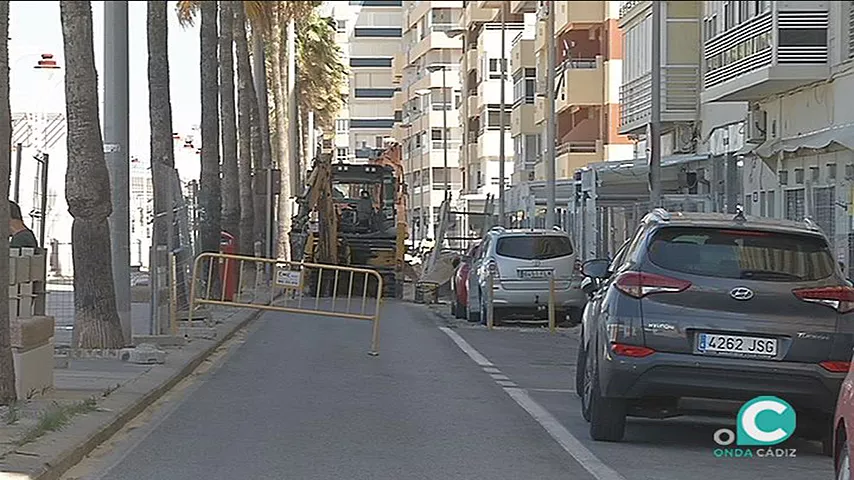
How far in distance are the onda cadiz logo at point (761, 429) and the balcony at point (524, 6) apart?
2350 inches

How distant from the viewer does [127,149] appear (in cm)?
1962

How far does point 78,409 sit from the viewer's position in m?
12.9

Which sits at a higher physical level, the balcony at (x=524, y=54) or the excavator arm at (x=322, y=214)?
the balcony at (x=524, y=54)

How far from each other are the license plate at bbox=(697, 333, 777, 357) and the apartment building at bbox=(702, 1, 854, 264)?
43.2 feet

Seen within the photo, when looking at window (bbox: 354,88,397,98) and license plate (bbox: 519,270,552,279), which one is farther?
window (bbox: 354,88,397,98)

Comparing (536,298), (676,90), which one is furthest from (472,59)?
(536,298)

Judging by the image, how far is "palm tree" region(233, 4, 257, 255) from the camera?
135 ft

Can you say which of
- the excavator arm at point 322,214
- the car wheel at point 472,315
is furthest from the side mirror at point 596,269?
the excavator arm at point 322,214

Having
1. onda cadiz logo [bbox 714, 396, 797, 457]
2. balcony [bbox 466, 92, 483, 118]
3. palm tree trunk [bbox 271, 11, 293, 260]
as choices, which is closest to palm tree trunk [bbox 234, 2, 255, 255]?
palm tree trunk [bbox 271, 11, 293, 260]

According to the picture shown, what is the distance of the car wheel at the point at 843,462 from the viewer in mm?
8344

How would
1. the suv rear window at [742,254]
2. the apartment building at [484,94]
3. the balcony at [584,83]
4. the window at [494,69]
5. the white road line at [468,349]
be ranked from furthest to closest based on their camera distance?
the window at [494,69] < the apartment building at [484,94] < the balcony at [584,83] < the white road line at [468,349] < the suv rear window at [742,254]

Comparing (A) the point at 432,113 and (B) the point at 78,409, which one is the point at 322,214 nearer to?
(B) the point at 78,409

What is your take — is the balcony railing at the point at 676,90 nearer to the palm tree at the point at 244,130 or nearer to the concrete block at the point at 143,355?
the palm tree at the point at 244,130

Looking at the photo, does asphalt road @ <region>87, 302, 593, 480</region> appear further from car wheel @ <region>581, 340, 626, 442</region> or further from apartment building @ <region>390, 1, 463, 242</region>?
apartment building @ <region>390, 1, 463, 242</region>
